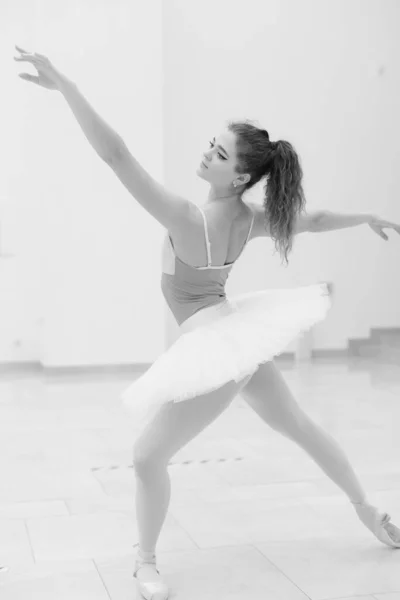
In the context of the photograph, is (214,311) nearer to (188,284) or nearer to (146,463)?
(188,284)

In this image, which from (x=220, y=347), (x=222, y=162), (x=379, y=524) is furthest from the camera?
Result: (x=379, y=524)

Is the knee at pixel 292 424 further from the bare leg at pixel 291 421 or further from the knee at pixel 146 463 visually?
the knee at pixel 146 463

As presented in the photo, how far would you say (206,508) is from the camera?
312cm

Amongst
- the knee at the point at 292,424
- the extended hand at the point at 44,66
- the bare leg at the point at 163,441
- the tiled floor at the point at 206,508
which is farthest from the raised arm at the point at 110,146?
the tiled floor at the point at 206,508

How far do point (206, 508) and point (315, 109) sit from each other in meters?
4.26

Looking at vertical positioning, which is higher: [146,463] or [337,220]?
[337,220]

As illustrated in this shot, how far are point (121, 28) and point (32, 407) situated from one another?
266 cm

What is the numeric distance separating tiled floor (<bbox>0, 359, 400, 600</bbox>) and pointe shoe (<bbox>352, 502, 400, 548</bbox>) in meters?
0.04

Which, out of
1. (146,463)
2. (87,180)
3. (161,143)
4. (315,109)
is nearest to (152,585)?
(146,463)

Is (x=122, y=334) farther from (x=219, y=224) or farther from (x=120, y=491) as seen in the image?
(x=219, y=224)

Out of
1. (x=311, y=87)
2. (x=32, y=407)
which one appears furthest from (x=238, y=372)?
(x=311, y=87)

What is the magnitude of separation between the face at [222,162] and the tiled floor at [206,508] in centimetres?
111

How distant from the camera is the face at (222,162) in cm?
234

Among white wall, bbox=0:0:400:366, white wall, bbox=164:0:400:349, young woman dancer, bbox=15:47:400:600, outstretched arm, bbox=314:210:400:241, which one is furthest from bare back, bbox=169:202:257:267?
white wall, bbox=164:0:400:349
